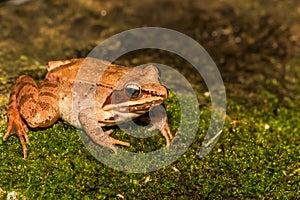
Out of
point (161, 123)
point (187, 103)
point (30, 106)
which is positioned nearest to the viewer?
point (30, 106)

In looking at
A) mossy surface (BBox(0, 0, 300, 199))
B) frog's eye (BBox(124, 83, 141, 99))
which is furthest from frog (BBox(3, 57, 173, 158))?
mossy surface (BBox(0, 0, 300, 199))

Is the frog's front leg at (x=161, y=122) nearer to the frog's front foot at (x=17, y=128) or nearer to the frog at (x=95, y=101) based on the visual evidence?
the frog at (x=95, y=101)

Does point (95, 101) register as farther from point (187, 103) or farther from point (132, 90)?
point (187, 103)

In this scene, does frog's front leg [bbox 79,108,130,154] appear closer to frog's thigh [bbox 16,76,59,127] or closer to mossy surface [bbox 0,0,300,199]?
mossy surface [bbox 0,0,300,199]

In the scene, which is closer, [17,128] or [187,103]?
[17,128]

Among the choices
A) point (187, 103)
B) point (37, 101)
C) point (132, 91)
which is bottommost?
point (187, 103)

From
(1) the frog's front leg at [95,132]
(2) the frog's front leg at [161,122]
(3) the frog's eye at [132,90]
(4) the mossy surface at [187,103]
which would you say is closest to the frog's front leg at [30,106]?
(4) the mossy surface at [187,103]

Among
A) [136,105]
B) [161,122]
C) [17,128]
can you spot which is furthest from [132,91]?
[17,128]

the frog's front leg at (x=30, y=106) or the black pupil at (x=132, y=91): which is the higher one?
A: the black pupil at (x=132, y=91)
